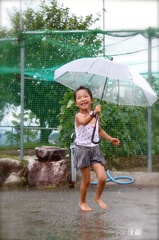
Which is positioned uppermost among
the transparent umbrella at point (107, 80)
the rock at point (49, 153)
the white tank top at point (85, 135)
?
the transparent umbrella at point (107, 80)

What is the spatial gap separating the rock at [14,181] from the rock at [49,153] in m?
0.47

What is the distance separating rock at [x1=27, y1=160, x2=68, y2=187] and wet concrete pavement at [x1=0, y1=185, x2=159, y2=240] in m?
0.43

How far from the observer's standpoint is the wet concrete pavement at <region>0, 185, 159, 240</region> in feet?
15.1

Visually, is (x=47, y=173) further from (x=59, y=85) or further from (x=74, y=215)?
(x=74, y=215)

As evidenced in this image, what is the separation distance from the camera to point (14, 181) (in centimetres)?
858

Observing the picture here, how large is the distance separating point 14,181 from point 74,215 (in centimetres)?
301

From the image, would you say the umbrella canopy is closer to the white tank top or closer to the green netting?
the white tank top

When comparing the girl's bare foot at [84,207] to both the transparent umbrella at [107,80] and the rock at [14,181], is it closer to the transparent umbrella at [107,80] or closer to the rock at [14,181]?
the transparent umbrella at [107,80]

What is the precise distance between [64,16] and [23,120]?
27.4 feet

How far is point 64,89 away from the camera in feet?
31.1

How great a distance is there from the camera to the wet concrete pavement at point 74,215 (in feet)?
15.1

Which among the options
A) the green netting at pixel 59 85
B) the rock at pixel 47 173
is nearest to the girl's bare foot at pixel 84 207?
the rock at pixel 47 173

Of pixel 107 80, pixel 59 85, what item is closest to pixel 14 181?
pixel 59 85

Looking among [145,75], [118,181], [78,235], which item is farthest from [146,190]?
[78,235]
